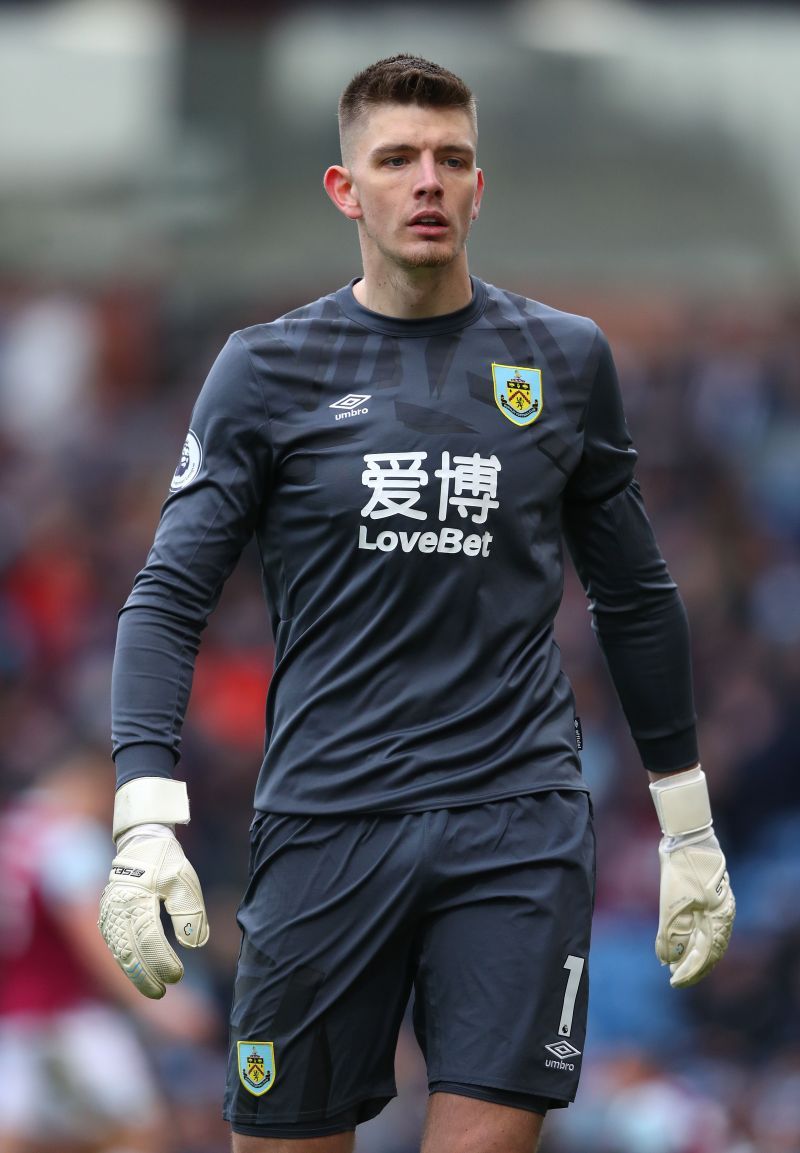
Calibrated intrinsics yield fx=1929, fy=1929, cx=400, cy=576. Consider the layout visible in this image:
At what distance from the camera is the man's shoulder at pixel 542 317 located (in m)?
3.95

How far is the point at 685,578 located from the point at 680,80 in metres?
6.36

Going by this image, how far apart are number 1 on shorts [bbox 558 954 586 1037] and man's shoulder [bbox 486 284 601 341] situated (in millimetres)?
1256

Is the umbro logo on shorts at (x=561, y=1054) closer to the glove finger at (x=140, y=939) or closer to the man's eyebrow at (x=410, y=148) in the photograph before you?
the glove finger at (x=140, y=939)

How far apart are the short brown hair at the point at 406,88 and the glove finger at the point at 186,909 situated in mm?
1522

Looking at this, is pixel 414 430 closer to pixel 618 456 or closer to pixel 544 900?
pixel 618 456

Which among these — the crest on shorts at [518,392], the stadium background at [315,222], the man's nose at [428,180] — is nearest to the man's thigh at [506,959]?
the crest on shorts at [518,392]

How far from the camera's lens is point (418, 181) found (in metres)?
3.79

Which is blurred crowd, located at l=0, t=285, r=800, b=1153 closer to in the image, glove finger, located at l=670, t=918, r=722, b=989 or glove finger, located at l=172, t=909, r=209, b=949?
glove finger, located at l=670, t=918, r=722, b=989

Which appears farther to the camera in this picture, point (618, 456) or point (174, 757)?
point (618, 456)

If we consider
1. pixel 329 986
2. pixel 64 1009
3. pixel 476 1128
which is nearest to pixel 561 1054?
pixel 476 1128

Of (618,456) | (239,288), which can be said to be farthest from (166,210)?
(618,456)

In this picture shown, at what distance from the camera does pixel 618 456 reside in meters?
3.98

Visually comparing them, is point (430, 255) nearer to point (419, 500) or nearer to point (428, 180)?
point (428, 180)

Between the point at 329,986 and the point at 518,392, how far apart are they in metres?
1.21
